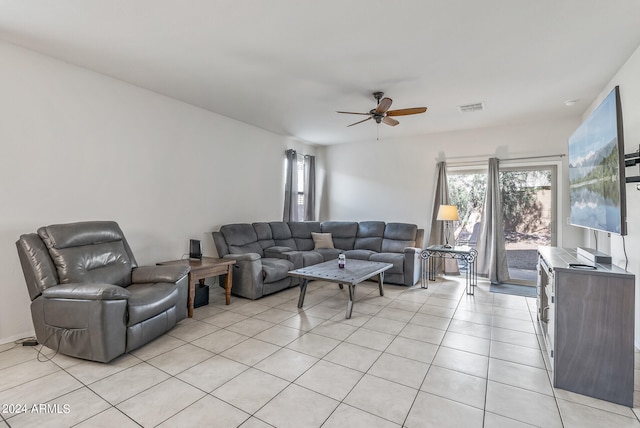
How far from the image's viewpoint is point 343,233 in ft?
19.7

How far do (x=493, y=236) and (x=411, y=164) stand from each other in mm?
1936

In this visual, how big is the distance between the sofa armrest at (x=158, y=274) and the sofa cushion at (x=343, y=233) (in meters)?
3.32

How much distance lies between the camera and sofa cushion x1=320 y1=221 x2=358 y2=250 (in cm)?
593

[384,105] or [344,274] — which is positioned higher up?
[384,105]

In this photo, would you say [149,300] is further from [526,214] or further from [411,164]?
[526,214]

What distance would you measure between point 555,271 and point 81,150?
4.38 meters

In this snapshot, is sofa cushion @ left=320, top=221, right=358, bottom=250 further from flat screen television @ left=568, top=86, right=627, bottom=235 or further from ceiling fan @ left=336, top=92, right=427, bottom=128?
flat screen television @ left=568, top=86, right=627, bottom=235

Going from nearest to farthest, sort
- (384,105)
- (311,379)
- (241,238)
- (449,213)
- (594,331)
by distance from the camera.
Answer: (594,331), (311,379), (384,105), (241,238), (449,213)

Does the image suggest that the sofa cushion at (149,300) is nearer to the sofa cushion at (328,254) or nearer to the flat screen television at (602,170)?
the sofa cushion at (328,254)

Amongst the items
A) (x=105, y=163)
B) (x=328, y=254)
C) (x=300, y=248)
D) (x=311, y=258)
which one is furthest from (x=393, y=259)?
(x=105, y=163)

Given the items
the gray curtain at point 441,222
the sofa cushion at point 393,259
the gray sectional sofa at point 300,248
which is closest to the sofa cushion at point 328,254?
the gray sectional sofa at point 300,248

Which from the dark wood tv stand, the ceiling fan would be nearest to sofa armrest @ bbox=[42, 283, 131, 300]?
the ceiling fan

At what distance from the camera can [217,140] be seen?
4.71 meters

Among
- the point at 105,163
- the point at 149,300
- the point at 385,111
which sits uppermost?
the point at 385,111
